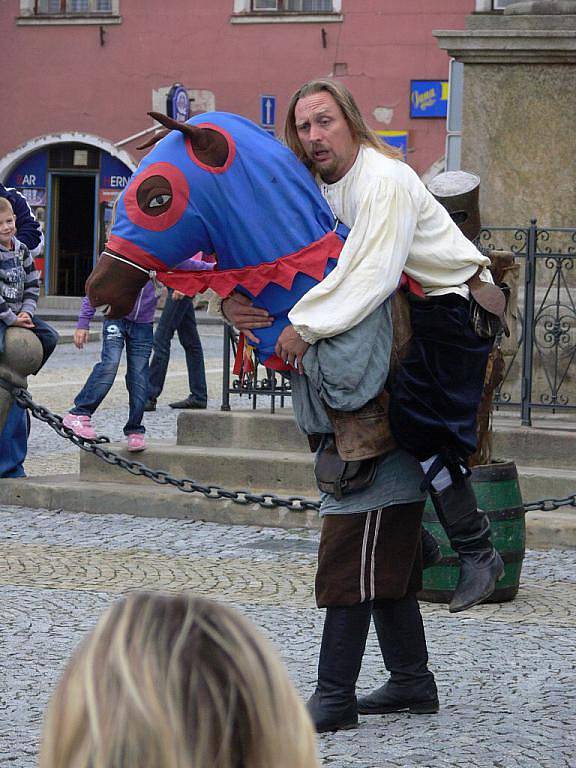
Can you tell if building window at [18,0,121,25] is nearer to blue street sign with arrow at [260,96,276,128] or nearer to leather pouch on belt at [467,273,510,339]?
blue street sign with arrow at [260,96,276,128]

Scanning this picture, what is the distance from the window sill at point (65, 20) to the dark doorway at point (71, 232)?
118 inches

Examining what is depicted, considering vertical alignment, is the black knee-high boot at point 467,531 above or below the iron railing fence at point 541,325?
below

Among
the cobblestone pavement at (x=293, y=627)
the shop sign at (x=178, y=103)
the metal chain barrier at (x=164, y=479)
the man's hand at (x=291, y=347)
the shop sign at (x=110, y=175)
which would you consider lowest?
the cobblestone pavement at (x=293, y=627)

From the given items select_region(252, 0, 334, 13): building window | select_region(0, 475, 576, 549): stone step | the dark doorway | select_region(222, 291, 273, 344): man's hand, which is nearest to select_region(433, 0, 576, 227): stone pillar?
select_region(0, 475, 576, 549): stone step

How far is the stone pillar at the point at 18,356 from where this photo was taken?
8.13 meters

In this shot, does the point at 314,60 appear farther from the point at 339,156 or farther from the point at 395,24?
the point at 339,156

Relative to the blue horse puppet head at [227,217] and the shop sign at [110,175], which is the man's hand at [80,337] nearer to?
the blue horse puppet head at [227,217]

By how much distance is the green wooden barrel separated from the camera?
5961 millimetres

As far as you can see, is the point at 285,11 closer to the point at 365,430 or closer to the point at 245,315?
the point at 245,315

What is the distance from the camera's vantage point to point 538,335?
8.81 metres

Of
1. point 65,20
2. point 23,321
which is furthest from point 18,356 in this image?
point 65,20

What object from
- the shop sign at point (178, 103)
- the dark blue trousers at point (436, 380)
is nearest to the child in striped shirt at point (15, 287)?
the dark blue trousers at point (436, 380)

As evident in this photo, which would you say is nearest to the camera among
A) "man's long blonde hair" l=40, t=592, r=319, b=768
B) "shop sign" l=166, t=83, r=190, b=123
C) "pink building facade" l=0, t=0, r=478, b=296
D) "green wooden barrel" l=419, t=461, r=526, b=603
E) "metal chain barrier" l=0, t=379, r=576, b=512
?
"man's long blonde hair" l=40, t=592, r=319, b=768

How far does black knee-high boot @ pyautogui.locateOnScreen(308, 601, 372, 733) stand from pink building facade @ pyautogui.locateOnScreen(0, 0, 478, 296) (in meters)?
24.3
